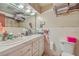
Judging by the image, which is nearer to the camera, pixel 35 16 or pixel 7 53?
pixel 7 53

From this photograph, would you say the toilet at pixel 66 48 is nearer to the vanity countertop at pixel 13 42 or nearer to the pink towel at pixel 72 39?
the pink towel at pixel 72 39

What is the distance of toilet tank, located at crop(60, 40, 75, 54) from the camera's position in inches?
63.0

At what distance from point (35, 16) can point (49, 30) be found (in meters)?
0.23

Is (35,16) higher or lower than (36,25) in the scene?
higher

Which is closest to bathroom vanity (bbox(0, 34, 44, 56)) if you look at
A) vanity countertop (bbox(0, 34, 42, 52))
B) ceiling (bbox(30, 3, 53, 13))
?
vanity countertop (bbox(0, 34, 42, 52))

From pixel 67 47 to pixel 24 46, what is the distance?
1.60 ft

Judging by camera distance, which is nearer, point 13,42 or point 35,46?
point 13,42

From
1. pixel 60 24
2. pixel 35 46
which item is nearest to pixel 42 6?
pixel 60 24

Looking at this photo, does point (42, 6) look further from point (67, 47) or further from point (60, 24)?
point (67, 47)

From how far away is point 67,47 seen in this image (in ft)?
5.29

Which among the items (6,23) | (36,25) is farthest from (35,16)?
(6,23)

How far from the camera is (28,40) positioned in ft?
5.12

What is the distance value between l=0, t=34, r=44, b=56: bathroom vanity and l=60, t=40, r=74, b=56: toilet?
0.23 metres

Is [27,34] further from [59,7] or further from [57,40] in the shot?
[59,7]
